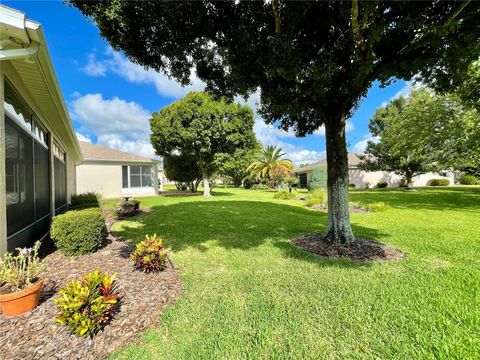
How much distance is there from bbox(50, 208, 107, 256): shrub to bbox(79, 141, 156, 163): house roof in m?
16.7

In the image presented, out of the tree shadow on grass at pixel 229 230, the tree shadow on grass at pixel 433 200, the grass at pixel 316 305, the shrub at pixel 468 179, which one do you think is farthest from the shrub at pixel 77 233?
the shrub at pixel 468 179

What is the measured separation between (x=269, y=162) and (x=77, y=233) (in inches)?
1158

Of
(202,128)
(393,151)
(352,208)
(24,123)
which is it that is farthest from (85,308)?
(393,151)

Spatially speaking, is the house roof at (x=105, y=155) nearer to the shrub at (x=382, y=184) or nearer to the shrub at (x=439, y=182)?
the shrub at (x=382, y=184)

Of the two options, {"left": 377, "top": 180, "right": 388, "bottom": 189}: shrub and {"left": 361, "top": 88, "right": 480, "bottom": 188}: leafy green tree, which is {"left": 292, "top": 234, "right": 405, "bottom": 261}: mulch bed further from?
{"left": 377, "top": 180, "right": 388, "bottom": 189}: shrub

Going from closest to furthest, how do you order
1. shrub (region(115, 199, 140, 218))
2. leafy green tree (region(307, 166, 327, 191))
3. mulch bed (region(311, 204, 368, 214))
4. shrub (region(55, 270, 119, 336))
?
shrub (region(55, 270, 119, 336)) → shrub (region(115, 199, 140, 218)) → mulch bed (region(311, 204, 368, 214)) → leafy green tree (region(307, 166, 327, 191))

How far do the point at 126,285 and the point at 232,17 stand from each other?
5435 millimetres

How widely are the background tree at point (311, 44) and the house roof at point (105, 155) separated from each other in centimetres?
1724

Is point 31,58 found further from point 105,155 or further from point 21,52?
point 105,155

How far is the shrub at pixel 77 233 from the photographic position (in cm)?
471

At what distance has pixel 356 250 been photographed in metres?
5.20

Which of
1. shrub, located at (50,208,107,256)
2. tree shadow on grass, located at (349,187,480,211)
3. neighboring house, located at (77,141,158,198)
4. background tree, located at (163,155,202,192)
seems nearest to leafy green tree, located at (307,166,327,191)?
tree shadow on grass, located at (349,187,480,211)

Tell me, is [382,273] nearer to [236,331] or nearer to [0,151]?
[236,331]

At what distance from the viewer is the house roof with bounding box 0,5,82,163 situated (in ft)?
8.81
